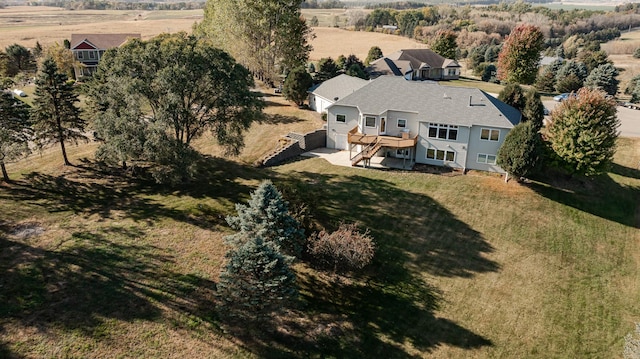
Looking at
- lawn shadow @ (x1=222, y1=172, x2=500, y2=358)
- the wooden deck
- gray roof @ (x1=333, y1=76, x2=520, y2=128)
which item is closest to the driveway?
gray roof @ (x1=333, y1=76, x2=520, y2=128)

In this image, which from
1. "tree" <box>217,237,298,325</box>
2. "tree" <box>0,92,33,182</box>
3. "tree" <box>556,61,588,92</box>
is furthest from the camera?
"tree" <box>556,61,588,92</box>

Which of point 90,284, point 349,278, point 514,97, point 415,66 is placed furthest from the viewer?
point 415,66

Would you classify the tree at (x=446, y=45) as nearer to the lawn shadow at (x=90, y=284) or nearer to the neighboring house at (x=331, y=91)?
the neighboring house at (x=331, y=91)

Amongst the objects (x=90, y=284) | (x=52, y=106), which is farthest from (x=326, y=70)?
(x=90, y=284)

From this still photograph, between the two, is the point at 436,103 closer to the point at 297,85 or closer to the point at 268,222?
the point at 297,85

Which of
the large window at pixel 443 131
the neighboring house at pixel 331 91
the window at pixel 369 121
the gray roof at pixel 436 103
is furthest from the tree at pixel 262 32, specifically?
the large window at pixel 443 131

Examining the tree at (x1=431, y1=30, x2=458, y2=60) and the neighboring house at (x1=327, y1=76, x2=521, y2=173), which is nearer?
the neighboring house at (x1=327, y1=76, x2=521, y2=173)

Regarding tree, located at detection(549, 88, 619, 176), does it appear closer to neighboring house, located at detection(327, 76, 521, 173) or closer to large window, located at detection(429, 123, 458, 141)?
neighboring house, located at detection(327, 76, 521, 173)
